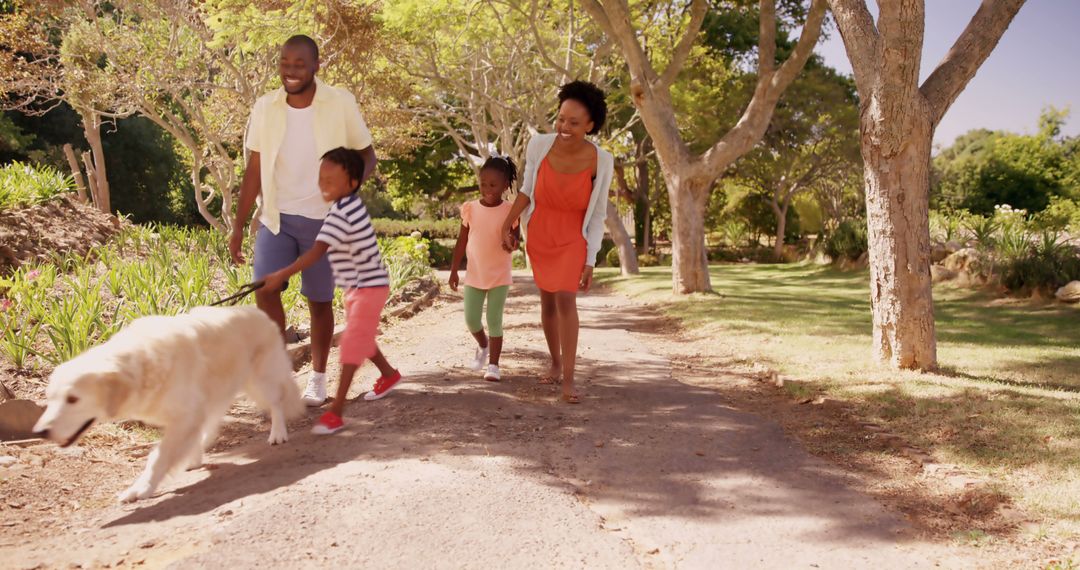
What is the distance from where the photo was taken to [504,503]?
341 cm

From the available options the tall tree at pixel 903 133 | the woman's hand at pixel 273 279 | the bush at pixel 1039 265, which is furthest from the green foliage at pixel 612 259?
the woman's hand at pixel 273 279

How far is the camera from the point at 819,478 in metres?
4.15

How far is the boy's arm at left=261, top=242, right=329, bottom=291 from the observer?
4203mm

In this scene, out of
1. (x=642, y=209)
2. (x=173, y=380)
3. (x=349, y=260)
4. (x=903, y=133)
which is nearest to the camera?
(x=173, y=380)

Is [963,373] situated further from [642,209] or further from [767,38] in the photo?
[642,209]

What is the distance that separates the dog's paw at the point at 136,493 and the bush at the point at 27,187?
806 centimetres

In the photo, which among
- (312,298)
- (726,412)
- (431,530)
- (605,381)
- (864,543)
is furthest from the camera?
(605,381)

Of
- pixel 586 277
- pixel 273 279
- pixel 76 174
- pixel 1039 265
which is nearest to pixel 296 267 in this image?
pixel 273 279

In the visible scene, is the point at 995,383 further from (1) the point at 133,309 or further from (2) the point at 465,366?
(1) the point at 133,309

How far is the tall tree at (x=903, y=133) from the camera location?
6234mm

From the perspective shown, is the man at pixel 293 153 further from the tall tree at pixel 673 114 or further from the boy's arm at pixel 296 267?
the tall tree at pixel 673 114

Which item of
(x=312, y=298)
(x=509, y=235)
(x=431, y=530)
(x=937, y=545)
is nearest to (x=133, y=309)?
(x=312, y=298)

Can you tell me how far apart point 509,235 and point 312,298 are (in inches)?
57.5

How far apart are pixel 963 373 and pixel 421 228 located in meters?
32.7
